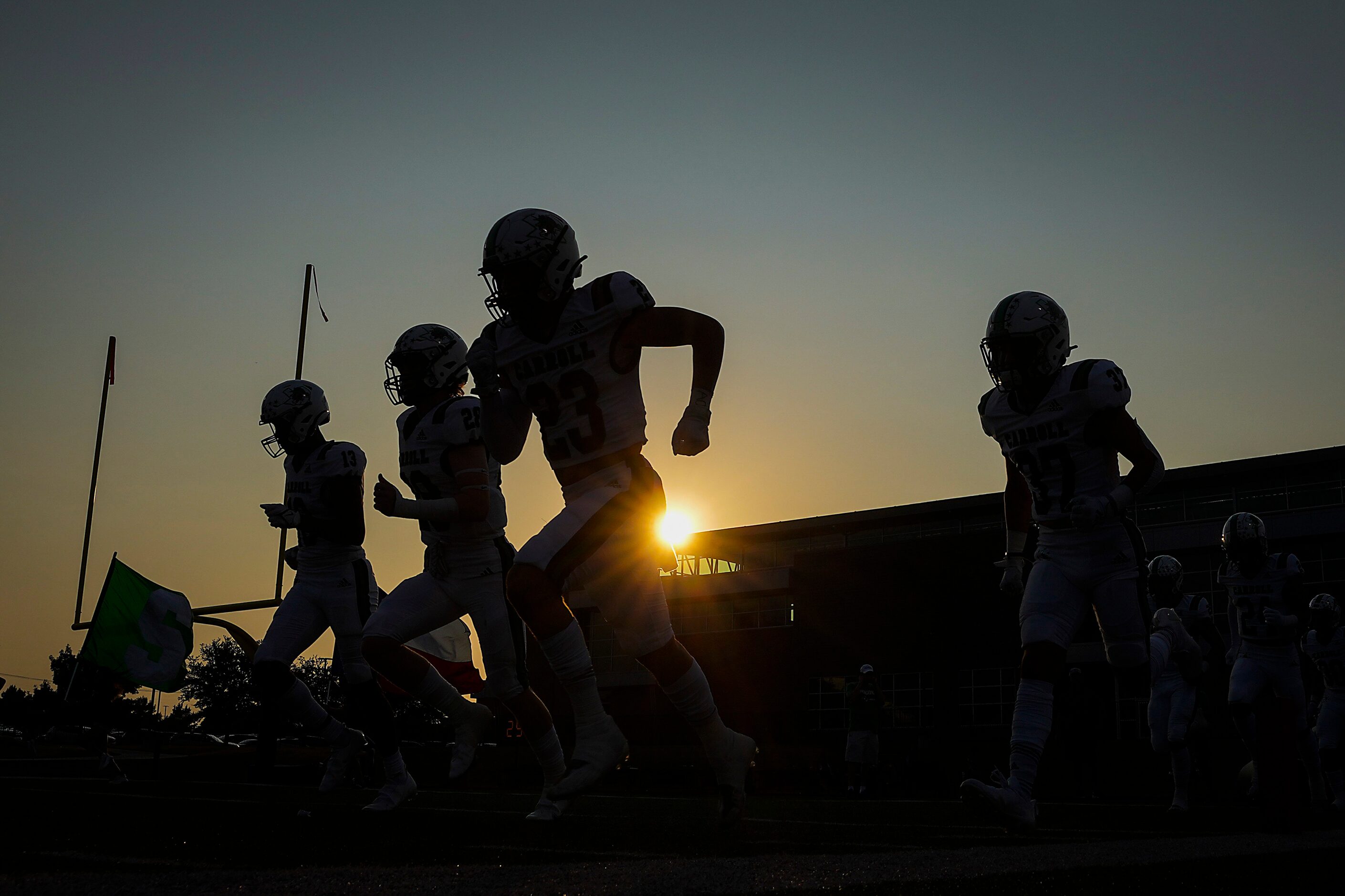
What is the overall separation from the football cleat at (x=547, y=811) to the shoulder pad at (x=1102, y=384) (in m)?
3.09

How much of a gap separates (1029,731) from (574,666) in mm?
2061

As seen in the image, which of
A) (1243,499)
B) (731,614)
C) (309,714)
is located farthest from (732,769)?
(731,614)

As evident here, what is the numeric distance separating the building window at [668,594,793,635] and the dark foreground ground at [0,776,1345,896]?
45259 millimetres

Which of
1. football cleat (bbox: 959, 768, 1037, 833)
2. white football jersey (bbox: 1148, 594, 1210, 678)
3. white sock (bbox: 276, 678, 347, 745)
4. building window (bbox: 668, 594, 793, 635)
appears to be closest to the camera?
football cleat (bbox: 959, 768, 1037, 833)

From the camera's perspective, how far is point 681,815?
6.55 metres

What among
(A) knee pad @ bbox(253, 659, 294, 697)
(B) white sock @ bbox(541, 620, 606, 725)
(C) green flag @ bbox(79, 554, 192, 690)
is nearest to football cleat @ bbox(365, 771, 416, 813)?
(A) knee pad @ bbox(253, 659, 294, 697)

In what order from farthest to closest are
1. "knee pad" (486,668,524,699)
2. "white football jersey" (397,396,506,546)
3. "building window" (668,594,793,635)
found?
"building window" (668,594,793,635)
"white football jersey" (397,396,506,546)
"knee pad" (486,668,524,699)

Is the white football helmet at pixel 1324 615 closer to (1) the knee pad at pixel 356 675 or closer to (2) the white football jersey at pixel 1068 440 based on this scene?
(2) the white football jersey at pixel 1068 440

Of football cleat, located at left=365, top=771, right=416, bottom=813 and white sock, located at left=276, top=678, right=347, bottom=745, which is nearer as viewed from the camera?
football cleat, located at left=365, top=771, right=416, bottom=813

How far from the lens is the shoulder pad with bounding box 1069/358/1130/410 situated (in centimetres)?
599

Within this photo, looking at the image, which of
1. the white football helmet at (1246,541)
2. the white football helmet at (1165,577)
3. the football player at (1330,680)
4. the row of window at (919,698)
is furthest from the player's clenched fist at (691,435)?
the row of window at (919,698)

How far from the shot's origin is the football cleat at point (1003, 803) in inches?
202

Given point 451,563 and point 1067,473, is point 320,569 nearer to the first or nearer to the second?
point 451,563

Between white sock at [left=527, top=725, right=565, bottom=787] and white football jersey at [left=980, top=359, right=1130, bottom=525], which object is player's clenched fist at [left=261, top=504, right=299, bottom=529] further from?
white football jersey at [left=980, top=359, right=1130, bottom=525]
